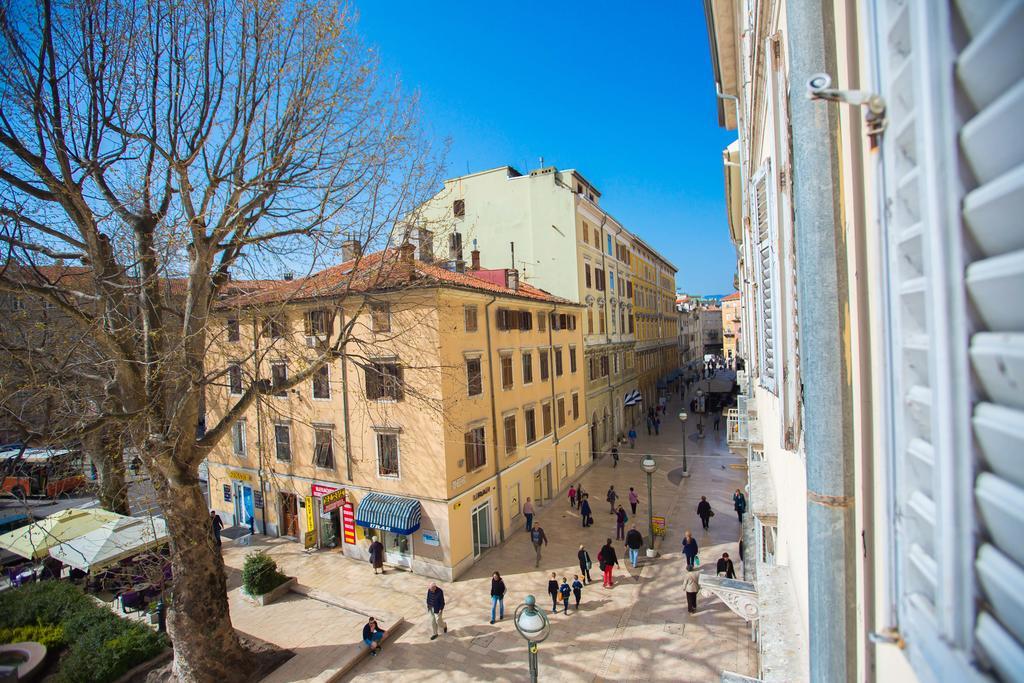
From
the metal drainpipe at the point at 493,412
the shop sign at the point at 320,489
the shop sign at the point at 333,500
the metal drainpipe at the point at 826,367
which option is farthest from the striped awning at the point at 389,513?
the metal drainpipe at the point at 826,367

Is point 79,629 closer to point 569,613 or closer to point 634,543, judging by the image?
point 569,613

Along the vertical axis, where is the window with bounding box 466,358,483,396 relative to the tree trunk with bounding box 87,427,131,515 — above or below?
above

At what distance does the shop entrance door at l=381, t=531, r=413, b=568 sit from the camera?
1627 cm

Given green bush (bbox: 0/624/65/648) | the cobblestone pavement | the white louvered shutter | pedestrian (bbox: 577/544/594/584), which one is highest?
the white louvered shutter

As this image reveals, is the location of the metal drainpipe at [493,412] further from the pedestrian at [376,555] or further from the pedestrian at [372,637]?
the pedestrian at [372,637]

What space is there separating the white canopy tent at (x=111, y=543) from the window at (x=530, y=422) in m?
12.7

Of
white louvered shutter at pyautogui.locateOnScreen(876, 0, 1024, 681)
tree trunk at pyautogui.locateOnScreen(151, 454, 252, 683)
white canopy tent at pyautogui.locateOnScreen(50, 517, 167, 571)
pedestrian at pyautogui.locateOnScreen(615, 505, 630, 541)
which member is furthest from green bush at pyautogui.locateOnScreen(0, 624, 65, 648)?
white louvered shutter at pyautogui.locateOnScreen(876, 0, 1024, 681)

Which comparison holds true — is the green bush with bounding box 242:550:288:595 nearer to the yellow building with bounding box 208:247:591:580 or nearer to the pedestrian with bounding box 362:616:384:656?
the yellow building with bounding box 208:247:591:580

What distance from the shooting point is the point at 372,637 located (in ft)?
38.2

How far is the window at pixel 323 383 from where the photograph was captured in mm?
17828

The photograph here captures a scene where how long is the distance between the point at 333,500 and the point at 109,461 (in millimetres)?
7813

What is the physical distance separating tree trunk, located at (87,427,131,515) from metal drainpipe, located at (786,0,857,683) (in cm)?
1044

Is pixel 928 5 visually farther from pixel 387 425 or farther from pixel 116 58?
pixel 387 425

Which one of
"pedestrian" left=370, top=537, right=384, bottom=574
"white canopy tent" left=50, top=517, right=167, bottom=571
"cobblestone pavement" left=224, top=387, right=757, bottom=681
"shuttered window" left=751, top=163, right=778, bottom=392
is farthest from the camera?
"pedestrian" left=370, top=537, right=384, bottom=574
